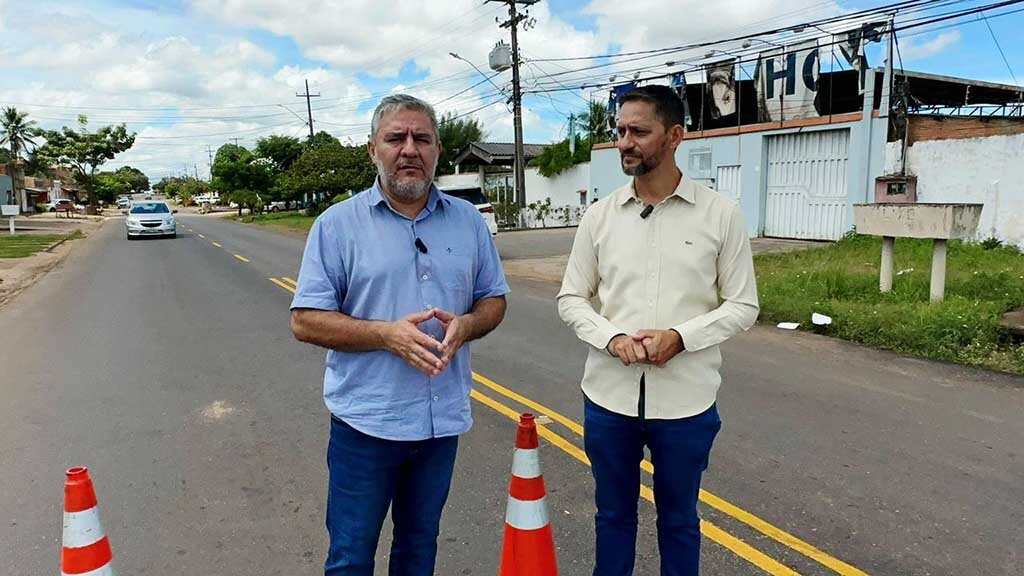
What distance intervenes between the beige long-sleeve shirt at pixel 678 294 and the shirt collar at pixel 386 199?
67cm

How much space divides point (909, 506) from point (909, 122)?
46.8 feet

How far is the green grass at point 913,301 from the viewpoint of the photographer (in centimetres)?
739

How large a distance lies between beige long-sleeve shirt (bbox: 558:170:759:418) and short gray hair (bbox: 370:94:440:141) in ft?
2.62

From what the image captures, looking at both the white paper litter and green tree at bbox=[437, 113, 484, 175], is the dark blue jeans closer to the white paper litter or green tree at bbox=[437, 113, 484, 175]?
the white paper litter

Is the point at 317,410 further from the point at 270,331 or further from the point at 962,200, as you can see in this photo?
the point at 962,200

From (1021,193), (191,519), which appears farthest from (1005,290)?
(191,519)

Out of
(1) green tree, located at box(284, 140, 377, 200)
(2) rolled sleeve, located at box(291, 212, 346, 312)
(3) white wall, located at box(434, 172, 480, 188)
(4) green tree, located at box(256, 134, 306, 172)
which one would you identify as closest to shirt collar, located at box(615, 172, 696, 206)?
(2) rolled sleeve, located at box(291, 212, 346, 312)

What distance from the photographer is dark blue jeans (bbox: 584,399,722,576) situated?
260 cm

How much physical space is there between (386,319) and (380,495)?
603mm

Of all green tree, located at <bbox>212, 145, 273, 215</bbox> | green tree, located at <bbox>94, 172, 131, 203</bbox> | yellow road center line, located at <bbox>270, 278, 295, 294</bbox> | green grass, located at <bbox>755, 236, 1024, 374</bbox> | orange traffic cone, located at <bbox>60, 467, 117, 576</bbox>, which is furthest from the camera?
green tree, located at <bbox>94, 172, 131, 203</bbox>

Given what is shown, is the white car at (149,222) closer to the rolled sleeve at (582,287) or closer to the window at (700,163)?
the window at (700,163)

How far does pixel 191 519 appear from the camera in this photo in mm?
3781

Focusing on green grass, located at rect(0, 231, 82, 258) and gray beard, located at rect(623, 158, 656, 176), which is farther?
green grass, located at rect(0, 231, 82, 258)

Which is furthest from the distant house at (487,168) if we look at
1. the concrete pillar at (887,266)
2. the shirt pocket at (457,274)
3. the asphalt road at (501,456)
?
the shirt pocket at (457,274)
